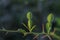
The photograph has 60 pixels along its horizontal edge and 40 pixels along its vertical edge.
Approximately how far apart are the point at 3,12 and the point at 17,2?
107mm

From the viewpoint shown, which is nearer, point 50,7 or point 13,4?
point 50,7

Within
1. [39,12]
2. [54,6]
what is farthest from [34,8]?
[54,6]

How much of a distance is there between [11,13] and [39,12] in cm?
18

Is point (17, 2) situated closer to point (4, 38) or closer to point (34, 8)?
point (34, 8)

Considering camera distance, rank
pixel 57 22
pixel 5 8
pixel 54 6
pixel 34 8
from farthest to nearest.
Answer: pixel 5 8, pixel 34 8, pixel 54 6, pixel 57 22

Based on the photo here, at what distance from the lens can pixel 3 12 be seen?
3.19 ft

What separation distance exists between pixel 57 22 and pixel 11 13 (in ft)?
1.22

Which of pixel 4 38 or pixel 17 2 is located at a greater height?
pixel 17 2

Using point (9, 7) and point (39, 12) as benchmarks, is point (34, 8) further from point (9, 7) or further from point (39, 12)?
point (9, 7)

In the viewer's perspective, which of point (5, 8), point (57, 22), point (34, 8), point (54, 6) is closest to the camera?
point (57, 22)

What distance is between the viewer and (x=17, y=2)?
92cm

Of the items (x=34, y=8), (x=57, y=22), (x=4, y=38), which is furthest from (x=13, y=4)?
(x=57, y=22)

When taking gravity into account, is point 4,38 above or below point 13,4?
below

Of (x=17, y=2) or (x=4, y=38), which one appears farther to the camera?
(x=17, y=2)
